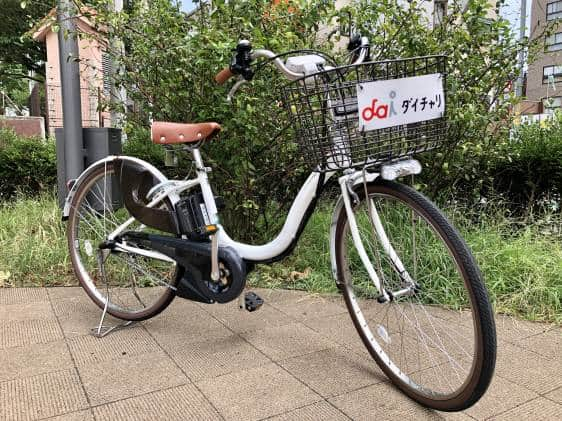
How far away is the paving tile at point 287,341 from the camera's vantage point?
273 cm

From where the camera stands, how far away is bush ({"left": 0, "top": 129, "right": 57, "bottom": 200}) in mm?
6137

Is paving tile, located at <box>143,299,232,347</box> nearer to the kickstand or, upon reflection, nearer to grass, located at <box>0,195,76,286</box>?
the kickstand

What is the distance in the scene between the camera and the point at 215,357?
2670 mm

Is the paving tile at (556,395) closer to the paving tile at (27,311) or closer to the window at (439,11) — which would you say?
the paving tile at (27,311)

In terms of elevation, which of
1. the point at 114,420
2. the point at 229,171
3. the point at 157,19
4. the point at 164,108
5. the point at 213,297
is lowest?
the point at 114,420

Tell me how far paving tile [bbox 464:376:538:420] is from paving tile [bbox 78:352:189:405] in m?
1.30

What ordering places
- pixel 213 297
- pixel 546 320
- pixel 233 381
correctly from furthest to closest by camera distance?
pixel 546 320, pixel 213 297, pixel 233 381

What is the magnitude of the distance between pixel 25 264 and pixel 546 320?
3763 millimetres

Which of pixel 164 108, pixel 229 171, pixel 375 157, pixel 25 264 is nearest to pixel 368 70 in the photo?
pixel 375 157

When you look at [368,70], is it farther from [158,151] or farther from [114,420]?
[158,151]

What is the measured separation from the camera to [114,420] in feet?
6.89

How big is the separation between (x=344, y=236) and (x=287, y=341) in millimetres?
820

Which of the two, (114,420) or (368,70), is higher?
(368,70)

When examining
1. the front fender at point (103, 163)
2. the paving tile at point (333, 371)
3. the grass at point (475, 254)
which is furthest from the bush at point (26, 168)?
the paving tile at point (333, 371)
